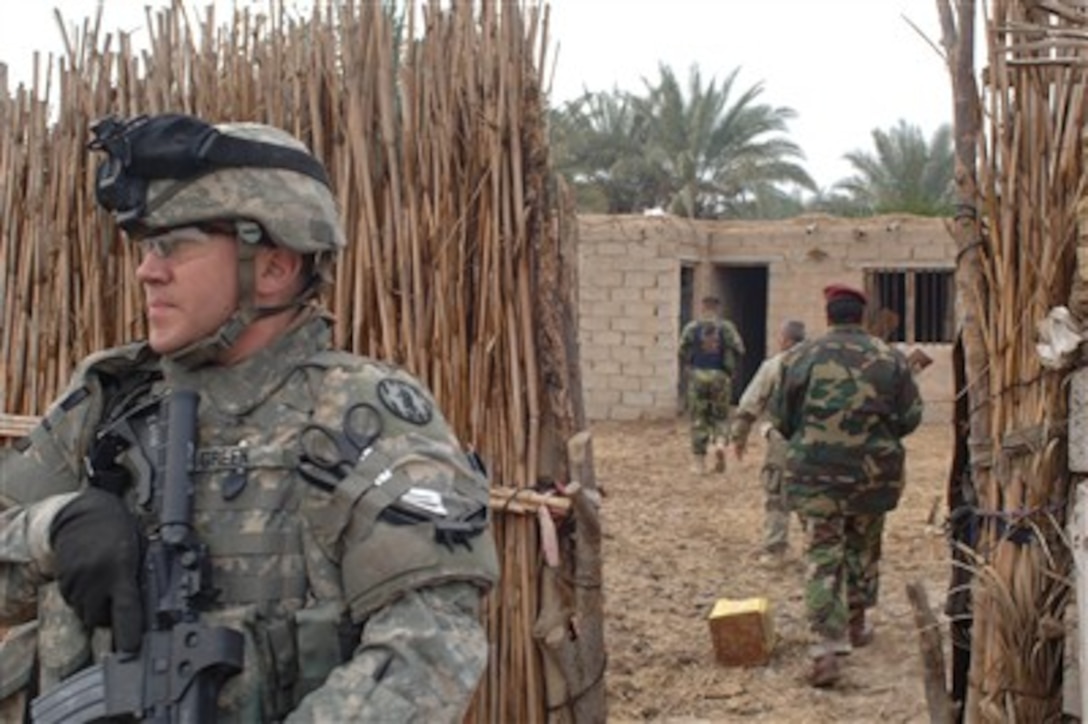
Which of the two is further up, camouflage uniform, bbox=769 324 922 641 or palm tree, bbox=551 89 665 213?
palm tree, bbox=551 89 665 213

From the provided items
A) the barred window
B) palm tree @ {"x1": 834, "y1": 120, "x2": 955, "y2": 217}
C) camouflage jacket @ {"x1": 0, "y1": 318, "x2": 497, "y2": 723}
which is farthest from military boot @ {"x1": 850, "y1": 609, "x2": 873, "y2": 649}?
palm tree @ {"x1": 834, "y1": 120, "x2": 955, "y2": 217}

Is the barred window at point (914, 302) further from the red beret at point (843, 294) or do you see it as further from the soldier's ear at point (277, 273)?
the soldier's ear at point (277, 273)

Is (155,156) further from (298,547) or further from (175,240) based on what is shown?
(298,547)

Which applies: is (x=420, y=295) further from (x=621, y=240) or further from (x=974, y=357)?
(x=621, y=240)

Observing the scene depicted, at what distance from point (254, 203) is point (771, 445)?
6045mm

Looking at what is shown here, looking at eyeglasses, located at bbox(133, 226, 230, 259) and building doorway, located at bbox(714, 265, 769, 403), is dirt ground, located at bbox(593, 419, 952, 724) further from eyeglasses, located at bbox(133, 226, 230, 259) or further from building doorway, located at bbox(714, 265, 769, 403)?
building doorway, located at bbox(714, 265, 769, 403)

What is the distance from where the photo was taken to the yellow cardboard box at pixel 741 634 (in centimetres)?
599

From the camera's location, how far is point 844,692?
5.79 m

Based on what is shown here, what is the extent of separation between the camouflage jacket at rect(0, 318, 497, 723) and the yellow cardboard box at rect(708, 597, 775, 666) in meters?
3.93

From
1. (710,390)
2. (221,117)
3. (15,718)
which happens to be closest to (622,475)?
(710,390)

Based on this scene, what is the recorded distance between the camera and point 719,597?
24.5 feet

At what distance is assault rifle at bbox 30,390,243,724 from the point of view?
199cm

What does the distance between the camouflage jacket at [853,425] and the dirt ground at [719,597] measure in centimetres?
32

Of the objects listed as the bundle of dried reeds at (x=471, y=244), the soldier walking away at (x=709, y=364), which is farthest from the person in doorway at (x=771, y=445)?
the bundle of dried reeds at (x=471, y=244)
